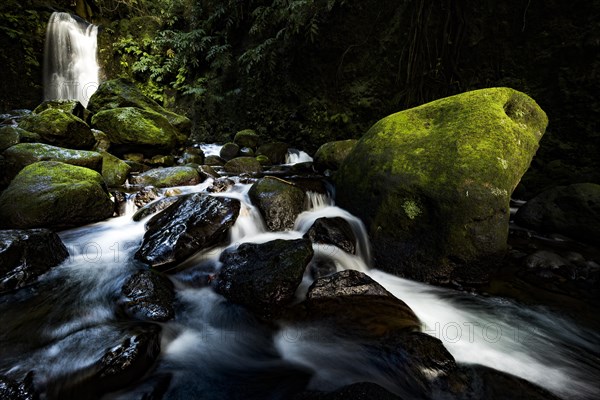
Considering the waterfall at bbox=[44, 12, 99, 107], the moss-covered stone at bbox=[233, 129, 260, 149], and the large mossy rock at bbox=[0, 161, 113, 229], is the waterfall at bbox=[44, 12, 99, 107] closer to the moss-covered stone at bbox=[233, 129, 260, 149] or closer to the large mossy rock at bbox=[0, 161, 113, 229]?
the moss-covered stone at bbox=[233, 129, 260, 149]

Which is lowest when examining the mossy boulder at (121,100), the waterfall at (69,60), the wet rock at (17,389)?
the wet rock at (17,389)

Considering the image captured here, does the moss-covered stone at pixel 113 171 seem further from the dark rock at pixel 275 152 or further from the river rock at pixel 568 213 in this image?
the river rock at pixel 568 213

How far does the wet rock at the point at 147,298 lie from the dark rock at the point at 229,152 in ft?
22.0

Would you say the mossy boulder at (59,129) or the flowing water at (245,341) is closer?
the flowing water at (245,341)

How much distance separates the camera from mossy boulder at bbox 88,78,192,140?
7.95 m

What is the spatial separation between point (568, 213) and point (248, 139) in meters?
8.61

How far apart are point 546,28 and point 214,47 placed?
10.8m

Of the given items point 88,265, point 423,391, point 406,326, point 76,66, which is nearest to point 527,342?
point 406,326

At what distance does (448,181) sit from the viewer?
3301 millimetres

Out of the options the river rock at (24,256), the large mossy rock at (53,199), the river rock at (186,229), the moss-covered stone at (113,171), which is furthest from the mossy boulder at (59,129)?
the river rock at (24,256)

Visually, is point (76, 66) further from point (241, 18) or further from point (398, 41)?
point (398, 41)

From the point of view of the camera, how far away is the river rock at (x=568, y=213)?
417cm

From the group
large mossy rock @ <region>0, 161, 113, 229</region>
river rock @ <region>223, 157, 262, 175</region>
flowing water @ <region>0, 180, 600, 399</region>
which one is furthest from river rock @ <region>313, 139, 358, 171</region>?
large mossy rock @ <region>0, 161, 113, 229</region>

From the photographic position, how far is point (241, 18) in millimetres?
11078
